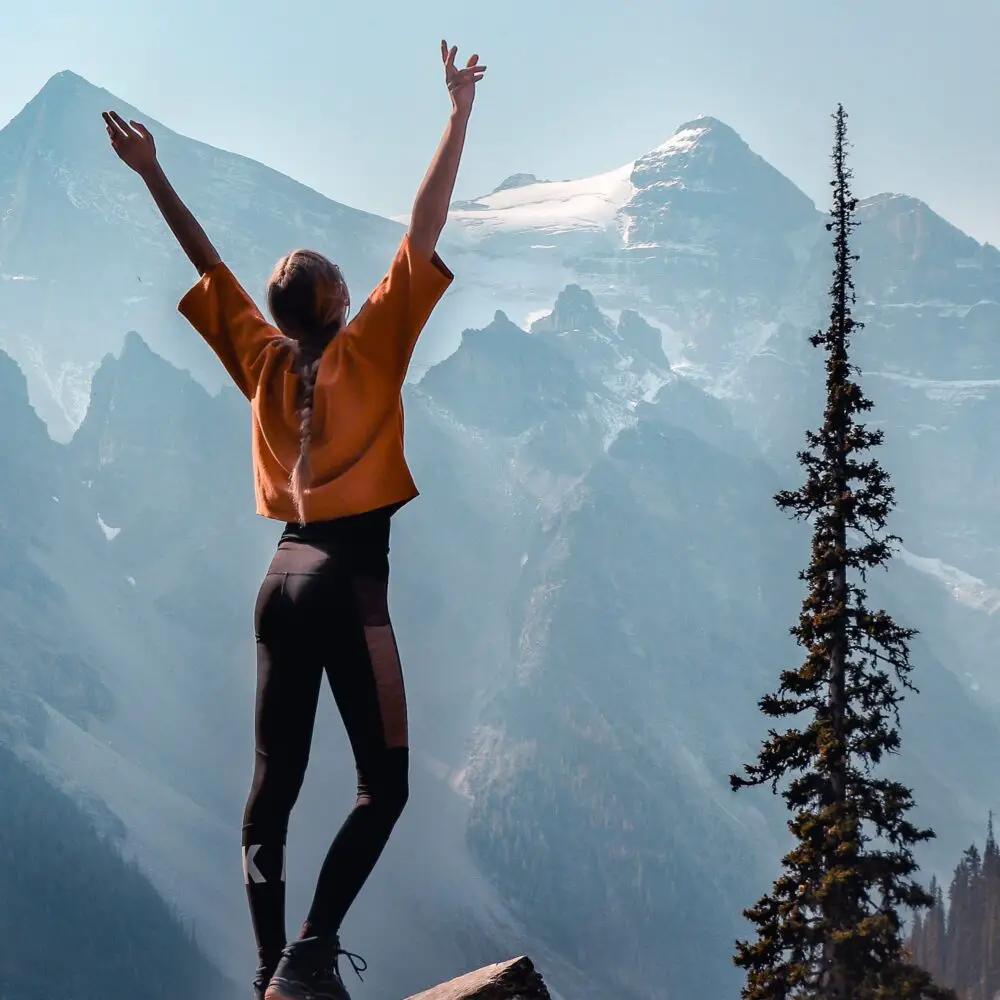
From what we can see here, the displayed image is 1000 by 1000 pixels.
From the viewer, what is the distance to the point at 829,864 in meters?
25.3

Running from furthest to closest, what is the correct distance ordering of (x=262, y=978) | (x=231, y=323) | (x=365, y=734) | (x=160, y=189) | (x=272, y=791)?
(x=160, y=189) < (x=231, y=323) < (x=272, y=791) < (x=262, y=978) < (x=365, y=734)

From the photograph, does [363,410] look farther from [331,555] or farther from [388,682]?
[388,682]

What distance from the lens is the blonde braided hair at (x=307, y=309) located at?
7.70 m

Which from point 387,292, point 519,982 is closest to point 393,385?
point 387,292

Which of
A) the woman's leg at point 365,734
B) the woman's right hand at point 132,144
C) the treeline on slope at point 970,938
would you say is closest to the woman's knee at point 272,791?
the woman's leg at point 365,734

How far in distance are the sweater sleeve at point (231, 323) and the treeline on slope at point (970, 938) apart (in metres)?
166

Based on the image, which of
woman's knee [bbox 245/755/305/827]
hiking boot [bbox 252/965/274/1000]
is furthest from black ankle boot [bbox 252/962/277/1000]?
woman's knee [bbox 245/755/305/827]

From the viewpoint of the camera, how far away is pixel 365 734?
7621mm

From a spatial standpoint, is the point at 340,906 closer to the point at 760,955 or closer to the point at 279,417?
the point at 279,417

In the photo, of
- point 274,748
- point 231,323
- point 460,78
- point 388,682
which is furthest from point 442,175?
point 274,748

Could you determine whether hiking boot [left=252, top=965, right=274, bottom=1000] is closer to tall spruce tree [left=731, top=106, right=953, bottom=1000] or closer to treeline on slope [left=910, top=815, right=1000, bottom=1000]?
tall spruce tree [left=731, top=106, right=953, bottom=1000]

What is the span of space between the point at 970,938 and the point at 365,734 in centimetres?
18737

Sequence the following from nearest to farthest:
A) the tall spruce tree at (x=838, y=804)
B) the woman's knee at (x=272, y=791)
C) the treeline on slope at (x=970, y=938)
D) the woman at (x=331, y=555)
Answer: the woman at (x=331, y=555) < the woman's knee at (x=272, y=791) < the tall spruce tree at (x=838, y=804) < the treeline on slope at (x=970, y=938)

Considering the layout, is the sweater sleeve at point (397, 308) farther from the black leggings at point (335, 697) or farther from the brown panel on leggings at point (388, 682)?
the brown panel on leggings at point (388, 682)
